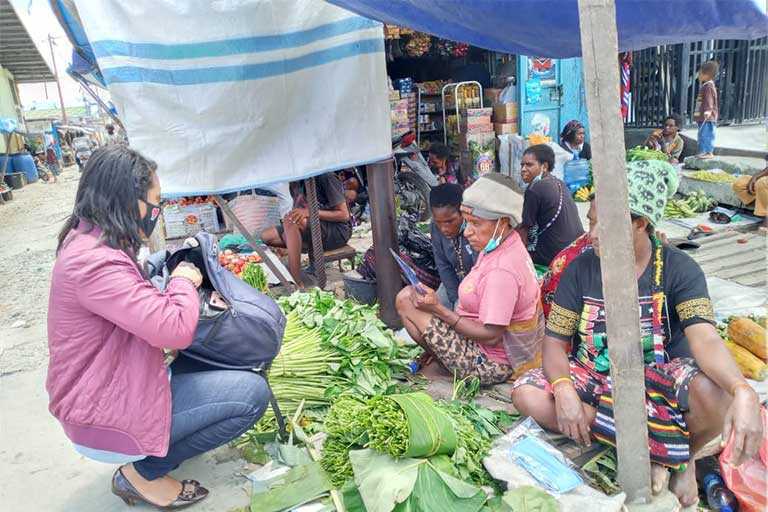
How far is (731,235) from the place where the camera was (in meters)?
5.98

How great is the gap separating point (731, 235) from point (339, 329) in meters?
4.92

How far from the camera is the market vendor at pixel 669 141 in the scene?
8.59m

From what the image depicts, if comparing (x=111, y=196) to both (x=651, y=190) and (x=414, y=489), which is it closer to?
(x=414, y=489)

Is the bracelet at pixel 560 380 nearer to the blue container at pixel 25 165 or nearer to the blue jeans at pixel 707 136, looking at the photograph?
the blue jeans at pixel 707 136

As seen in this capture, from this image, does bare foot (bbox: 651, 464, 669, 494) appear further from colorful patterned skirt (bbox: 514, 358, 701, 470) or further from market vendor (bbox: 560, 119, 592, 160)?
market vendor (bbox: 560, 119, 592, 160)

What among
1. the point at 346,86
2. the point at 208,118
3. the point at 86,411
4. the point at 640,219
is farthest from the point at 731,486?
the point at 208,118

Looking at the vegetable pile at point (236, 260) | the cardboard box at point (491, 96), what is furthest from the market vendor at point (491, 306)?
the cardboard box at point (491, 96)

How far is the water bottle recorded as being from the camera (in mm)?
2223

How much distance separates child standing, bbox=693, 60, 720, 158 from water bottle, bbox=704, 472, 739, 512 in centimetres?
731

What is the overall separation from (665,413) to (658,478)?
247 millimetres

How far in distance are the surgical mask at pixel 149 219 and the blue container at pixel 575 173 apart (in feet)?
22.9

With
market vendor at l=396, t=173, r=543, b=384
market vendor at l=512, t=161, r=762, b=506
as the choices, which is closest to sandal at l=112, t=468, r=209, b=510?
market vendor at l=396, t=173, r=543, b=384

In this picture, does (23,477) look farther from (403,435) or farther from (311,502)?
(403,435)

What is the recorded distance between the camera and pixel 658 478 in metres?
2.13
